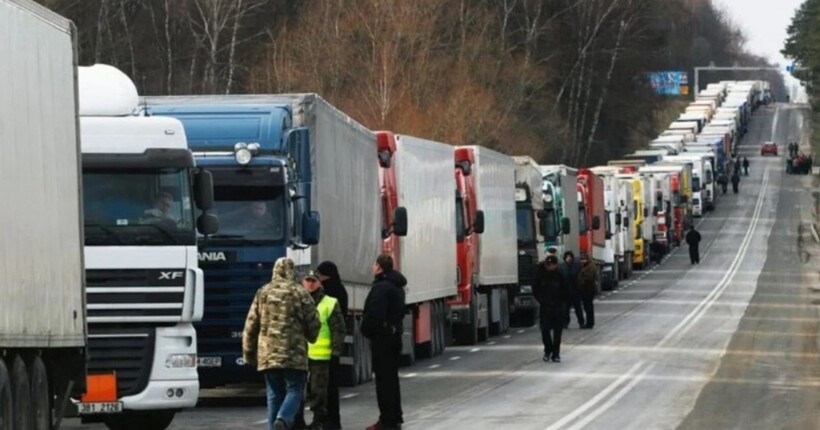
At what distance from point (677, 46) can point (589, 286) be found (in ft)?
425

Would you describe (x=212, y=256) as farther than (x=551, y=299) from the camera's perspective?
No

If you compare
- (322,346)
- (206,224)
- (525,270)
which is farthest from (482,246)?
(206,224)

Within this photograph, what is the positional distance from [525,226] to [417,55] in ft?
104

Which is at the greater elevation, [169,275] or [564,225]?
[169,275]

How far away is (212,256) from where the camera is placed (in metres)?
23.0

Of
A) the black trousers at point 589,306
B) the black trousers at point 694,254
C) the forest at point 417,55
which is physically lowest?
the black trousers at point 694,254

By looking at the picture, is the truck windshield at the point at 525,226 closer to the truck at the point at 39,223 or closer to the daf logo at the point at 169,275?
the daf logo at the point at 169,275

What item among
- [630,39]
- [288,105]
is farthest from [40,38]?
[630,39]

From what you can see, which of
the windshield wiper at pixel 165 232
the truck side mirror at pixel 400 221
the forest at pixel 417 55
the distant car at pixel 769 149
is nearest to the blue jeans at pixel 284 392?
the windshield wiper at pixel 165 232

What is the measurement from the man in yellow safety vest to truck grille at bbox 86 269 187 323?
1200mm

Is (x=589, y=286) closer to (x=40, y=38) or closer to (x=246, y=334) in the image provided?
(x=246, y=334)

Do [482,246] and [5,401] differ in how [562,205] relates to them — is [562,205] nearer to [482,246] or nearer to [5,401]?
[482,246]

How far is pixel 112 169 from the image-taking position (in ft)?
64.3

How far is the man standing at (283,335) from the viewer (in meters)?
18.8
